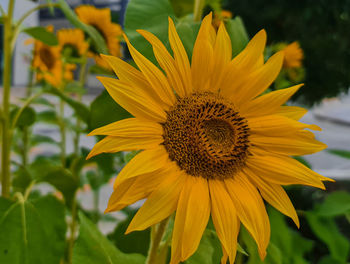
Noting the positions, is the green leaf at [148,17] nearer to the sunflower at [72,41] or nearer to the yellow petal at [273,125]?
the yellow petal at [273,125]

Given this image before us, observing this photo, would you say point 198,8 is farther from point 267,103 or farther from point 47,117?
point 47,117

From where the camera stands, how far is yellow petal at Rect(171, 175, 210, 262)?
155 millimetres

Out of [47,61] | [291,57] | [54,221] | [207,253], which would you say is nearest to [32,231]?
[54,221]

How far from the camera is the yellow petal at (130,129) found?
153 millimetres

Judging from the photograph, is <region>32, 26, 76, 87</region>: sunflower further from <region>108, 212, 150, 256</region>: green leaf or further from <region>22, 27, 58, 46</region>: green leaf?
<region>108, 212, 150, 256</region>: green leaf

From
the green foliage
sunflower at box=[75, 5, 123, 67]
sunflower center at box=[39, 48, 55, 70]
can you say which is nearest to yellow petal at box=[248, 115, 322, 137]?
sunflower at box=[75, 5, 123, 67]

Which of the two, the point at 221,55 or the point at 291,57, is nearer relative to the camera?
the point at 221,55

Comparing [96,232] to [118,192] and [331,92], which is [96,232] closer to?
[118,192]

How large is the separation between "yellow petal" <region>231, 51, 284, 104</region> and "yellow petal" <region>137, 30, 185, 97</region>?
0.12 feet

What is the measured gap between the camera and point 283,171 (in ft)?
0.59

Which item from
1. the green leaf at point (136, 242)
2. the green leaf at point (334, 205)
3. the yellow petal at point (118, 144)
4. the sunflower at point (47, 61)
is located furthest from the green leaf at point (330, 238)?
the sunflower at point (47, 61)

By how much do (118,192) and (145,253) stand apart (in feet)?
0.53

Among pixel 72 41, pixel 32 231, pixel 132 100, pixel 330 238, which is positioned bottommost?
pixel 330 238

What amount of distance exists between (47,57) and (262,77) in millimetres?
553
